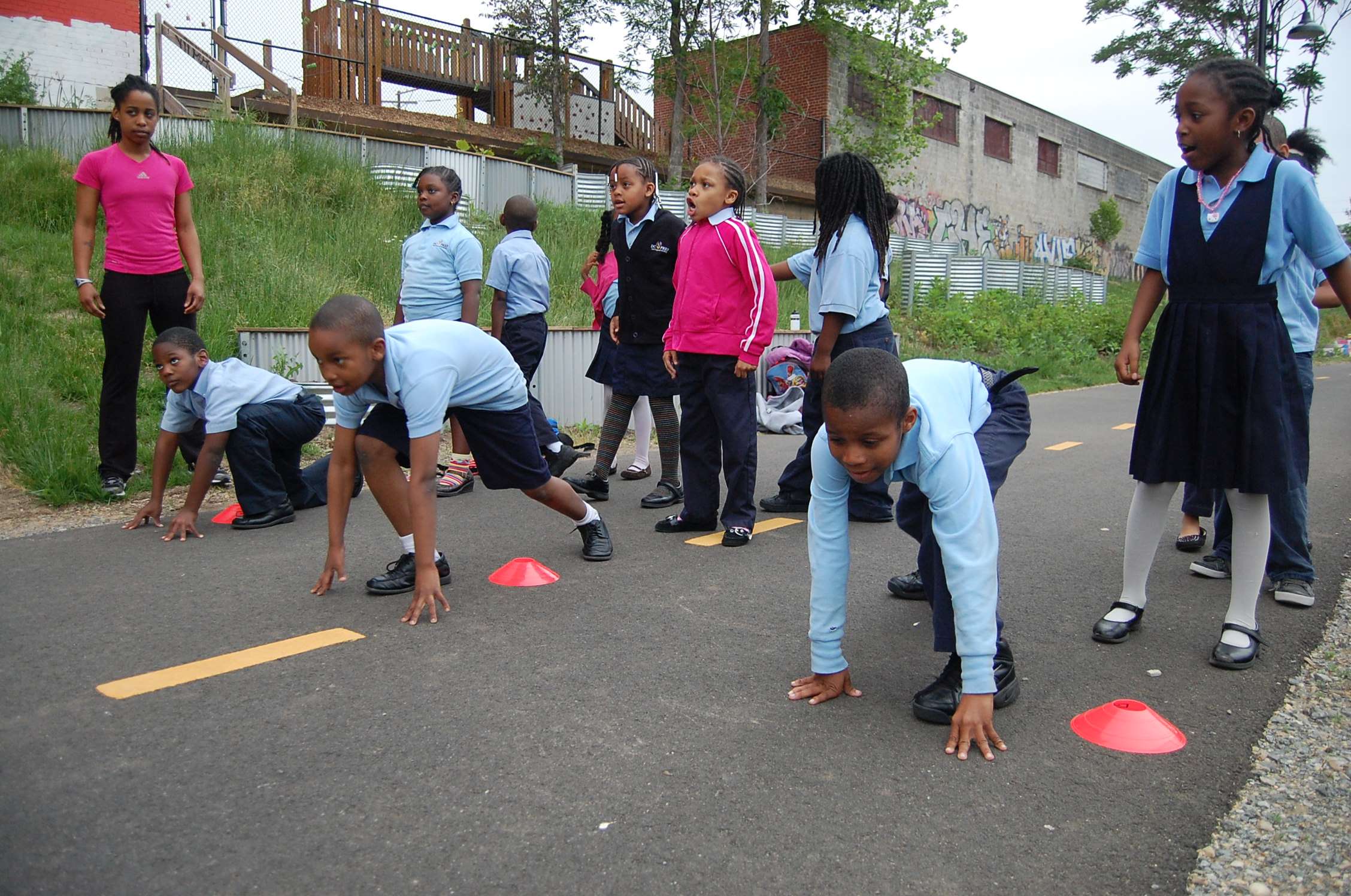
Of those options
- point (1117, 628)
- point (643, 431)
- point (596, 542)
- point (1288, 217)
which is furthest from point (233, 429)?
point (1288, 217)

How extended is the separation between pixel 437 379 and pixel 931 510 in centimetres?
185

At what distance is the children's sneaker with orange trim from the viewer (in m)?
6.19

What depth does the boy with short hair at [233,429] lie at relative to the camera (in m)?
Answer: 5.01

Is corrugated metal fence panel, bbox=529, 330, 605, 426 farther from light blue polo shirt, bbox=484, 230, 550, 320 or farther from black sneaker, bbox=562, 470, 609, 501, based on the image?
black sneaker, bbox=562, 470, 609, 501

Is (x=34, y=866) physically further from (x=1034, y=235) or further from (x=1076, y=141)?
(x=1076, y=141)

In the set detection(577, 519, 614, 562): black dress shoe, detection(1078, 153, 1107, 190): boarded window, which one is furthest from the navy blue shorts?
detection(1078, 153, 1107, 190): boarded window

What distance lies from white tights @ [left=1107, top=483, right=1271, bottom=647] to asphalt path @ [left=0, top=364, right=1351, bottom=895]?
0.49 feet

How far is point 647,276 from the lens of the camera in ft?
19.1

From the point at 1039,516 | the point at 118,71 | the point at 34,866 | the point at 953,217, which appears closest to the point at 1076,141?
the point at 953,217

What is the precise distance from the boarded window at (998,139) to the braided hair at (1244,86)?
3050 centimetres

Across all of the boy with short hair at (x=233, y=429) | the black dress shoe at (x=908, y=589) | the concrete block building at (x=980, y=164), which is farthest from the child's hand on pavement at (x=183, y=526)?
the concrete block building at (x=980, y=164)

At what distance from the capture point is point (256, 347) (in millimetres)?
7574

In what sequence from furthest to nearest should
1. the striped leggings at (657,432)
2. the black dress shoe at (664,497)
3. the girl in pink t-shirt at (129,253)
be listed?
1. the striped leggings at (657,432)
2. the black dress shoe at (664,497)
3. the girl in pink t-shirt at (129,253)

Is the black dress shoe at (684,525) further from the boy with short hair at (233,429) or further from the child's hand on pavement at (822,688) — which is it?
the child's hand on pavement at (822,688)
